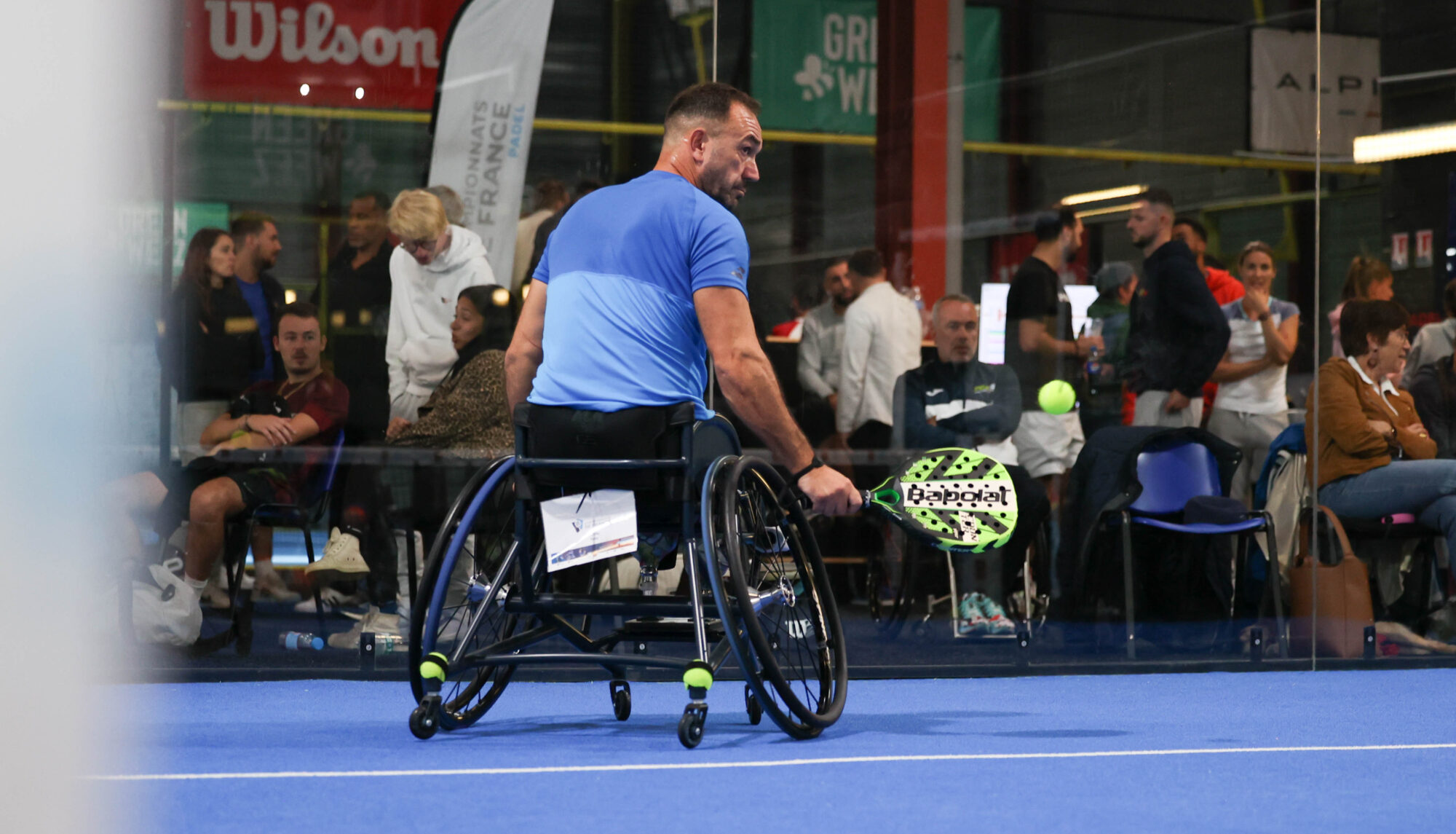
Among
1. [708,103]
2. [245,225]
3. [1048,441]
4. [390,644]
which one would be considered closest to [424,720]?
[708,103]

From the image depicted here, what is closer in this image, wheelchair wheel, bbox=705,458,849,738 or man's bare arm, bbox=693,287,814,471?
wheelchair wheel, bbox=705,458,849,738

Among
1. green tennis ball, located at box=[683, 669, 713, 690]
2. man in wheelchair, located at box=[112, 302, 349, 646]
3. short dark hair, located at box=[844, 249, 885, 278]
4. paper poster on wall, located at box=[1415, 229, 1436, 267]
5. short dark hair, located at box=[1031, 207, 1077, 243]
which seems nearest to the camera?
green tennis ball, located at box=[683, 669, 713, 690]

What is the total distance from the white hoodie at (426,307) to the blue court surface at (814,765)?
1335 millimetres

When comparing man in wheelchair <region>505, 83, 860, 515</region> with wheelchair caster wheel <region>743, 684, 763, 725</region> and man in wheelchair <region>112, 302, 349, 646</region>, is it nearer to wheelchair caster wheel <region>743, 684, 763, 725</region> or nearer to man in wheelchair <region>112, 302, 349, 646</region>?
wheelchair caster wheel <region>743, 684, 763, 725</region>

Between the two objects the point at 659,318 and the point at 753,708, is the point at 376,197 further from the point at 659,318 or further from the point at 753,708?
the point at 753,708

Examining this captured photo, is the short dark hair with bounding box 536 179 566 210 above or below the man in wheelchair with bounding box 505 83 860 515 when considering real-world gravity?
above

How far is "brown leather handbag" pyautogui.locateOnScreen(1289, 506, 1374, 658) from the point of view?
6902 mm

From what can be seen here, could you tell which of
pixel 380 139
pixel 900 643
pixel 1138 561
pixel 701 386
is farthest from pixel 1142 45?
pixel 701 386

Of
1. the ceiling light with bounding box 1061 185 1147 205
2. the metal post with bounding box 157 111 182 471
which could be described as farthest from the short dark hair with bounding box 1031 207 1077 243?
the metal post with bounding box 157 111 182 471

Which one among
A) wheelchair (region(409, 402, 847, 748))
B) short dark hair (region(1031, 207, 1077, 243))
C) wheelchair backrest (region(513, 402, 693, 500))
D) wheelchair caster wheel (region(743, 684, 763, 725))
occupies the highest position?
short dark hair (region(1031, 207, 1077, 243))

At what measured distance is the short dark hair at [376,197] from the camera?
618 centimetres

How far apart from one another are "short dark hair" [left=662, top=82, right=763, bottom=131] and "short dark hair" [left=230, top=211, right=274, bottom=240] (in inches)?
93.7

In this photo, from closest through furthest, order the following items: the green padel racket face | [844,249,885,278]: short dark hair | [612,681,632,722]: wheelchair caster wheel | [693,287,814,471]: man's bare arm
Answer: [693,287,814,471]: man's bare arm
the green padel racket face
[612,681,632,722]: wheelchair caster wheel
[844,249,885,278]: short dark hair

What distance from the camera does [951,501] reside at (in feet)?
14.2
